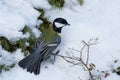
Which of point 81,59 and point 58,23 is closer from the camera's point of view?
point 81,59

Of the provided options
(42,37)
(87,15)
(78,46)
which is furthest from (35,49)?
(87,15)

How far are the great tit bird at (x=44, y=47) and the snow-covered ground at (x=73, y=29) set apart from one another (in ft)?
0.31

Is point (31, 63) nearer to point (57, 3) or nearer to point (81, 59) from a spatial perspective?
point (81, 59)

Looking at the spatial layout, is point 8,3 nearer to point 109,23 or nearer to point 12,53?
point 12,53

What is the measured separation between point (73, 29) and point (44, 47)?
1.91 ft

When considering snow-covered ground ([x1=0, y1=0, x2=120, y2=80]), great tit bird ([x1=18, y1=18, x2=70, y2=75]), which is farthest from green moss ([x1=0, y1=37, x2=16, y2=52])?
great tit bird ([x1=18, y1=18, x2=70, y2=75])

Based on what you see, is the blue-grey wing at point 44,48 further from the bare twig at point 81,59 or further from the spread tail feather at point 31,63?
the bare twig at point 81,59

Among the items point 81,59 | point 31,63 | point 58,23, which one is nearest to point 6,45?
point 31,63

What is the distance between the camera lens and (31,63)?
605cm

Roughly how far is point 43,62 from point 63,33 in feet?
1.93

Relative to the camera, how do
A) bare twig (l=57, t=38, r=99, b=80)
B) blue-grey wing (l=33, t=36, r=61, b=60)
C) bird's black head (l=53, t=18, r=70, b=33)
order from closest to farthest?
bare twig (l=57, t=38, r=99, b=80) < blue-grey wing (l=33, t=36, r=61, b=60) < bird's black head (l=53, t=18, r=70, b=33)

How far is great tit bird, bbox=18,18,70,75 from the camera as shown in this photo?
6.02 meters

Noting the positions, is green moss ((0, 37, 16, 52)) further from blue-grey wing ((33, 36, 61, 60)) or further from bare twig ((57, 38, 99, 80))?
bare twig ((57, 38, 99, 80))

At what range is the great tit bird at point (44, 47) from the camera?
19.7 feet
